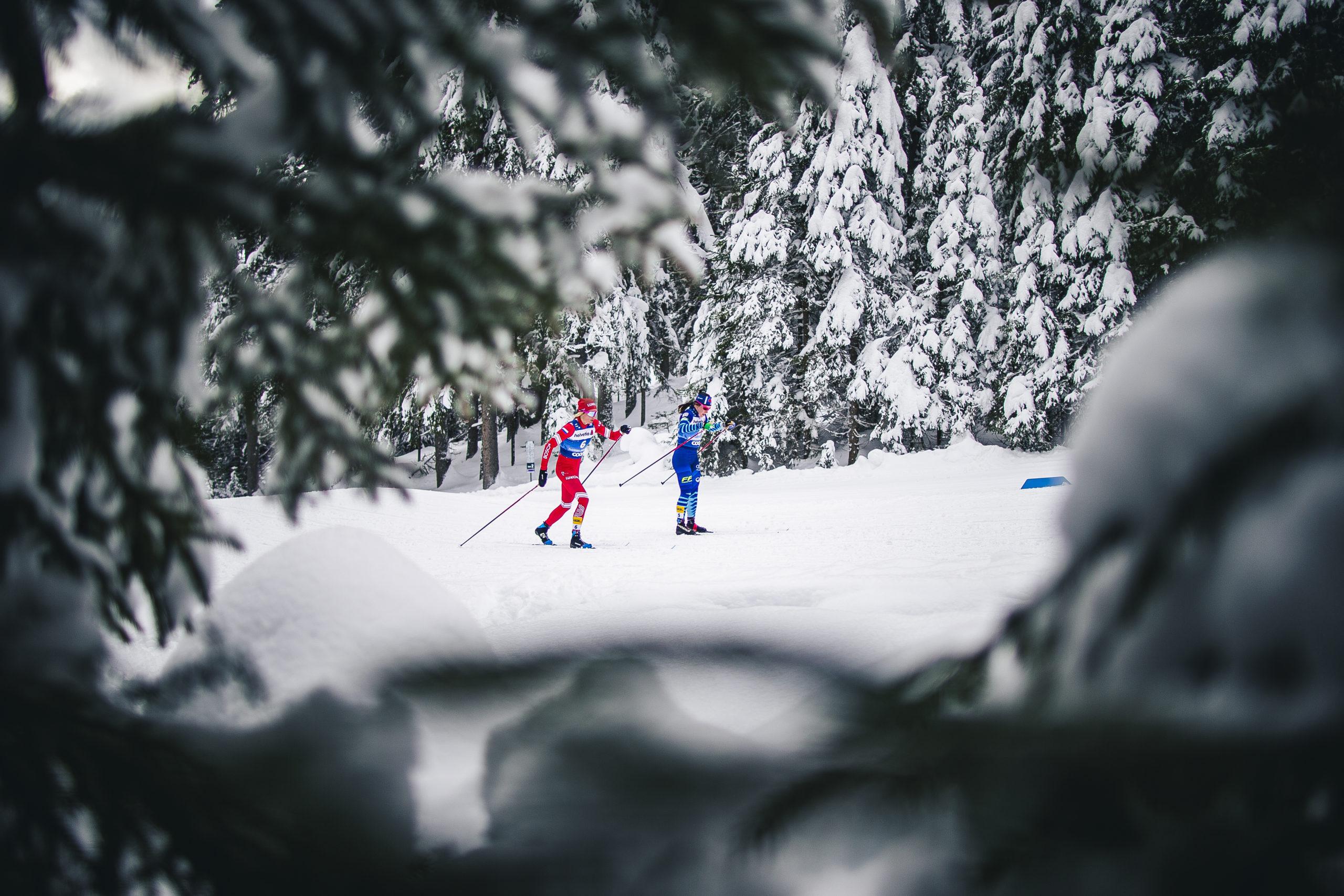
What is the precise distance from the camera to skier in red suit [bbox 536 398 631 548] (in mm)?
8477

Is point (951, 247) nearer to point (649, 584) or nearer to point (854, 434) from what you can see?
point (854, 434)

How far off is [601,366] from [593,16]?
15.7 metres

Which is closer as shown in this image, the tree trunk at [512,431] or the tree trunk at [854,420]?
the tree trunk at [854,420]

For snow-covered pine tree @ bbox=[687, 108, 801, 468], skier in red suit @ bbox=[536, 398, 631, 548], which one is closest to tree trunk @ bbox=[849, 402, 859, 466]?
snow-covered pine tree @ bbox=[687, 108, 801, 468]

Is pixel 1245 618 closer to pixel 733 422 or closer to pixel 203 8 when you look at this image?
pixel 203 8

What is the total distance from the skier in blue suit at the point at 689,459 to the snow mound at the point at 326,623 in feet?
24.6

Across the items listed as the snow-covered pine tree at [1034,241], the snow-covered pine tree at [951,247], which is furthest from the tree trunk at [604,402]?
the snow-covered pine tree at [1034,241]

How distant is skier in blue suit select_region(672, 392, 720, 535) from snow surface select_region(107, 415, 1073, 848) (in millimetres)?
372

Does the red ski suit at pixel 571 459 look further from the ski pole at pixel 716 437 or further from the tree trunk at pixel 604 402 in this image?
the ski pole at pixel 716 437

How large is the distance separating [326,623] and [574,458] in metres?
7.80

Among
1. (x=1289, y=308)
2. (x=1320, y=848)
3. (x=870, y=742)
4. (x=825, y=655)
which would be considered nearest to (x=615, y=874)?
(x=870, y=742)

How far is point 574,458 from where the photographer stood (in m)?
8.99

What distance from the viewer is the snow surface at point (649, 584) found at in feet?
3.39

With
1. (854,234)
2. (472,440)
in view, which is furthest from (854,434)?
(472,440)
